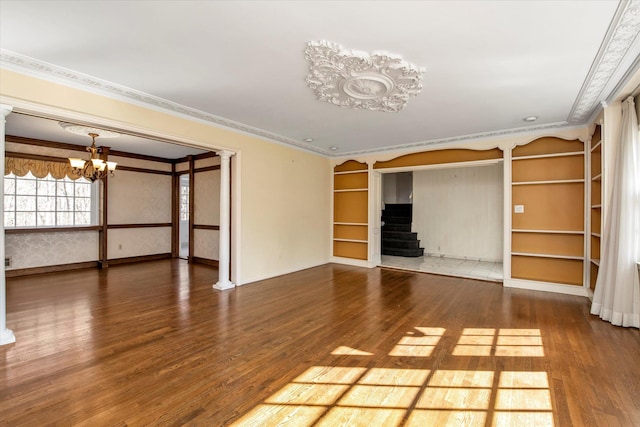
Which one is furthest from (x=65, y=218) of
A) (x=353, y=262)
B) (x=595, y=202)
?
(x=595, y=202)

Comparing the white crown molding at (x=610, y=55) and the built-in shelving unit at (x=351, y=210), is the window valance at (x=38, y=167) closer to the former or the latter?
the built-in shelving unit at (x=351, y=210)

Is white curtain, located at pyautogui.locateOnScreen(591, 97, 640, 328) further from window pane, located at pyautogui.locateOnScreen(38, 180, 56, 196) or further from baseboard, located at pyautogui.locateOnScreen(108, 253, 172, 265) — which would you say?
window pane, located at pyautogui.locateOnScreen(38, 180, 56, 196)

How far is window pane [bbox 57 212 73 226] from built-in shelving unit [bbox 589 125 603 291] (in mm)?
9310

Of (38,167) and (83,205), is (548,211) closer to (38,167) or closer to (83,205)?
(83,205)

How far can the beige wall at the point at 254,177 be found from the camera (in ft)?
10.1

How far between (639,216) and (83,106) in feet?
20.1

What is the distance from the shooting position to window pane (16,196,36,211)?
5825 millimetres

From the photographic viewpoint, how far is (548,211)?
480cm

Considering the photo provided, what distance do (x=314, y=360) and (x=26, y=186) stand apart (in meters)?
6.86

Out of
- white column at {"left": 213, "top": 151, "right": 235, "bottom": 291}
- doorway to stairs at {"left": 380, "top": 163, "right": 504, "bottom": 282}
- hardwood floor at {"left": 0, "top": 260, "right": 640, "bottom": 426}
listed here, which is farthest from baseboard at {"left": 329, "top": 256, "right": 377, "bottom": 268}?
white column at {"left": 213, "top": 151, "right": 235, "bottom": 291}

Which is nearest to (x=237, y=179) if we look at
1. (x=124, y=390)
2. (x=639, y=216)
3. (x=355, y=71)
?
(x=355, y=71)

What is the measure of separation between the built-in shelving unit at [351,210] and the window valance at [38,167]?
222 inches

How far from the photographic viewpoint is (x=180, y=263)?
7160mm

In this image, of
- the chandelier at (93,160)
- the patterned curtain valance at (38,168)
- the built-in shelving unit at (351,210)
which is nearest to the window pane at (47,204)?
the patterned curtain valance at (38,168)
